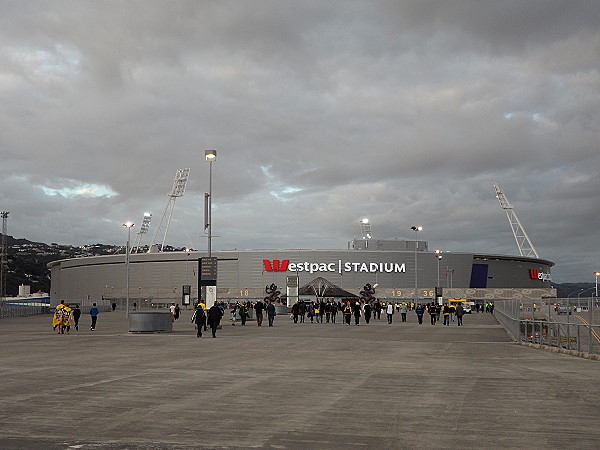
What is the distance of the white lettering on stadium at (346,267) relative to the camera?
132m

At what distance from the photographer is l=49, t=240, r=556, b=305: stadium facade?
434 feet

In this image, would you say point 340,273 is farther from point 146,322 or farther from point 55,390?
point 55,390

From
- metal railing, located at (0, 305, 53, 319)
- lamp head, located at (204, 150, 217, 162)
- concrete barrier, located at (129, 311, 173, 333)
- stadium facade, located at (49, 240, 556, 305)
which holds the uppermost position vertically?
lamp head, located at (204, 150, 217, 162)

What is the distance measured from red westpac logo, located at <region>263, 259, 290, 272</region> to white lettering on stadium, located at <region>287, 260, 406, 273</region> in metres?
0.94

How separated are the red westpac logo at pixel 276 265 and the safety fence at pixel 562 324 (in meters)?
106

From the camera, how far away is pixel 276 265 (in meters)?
132

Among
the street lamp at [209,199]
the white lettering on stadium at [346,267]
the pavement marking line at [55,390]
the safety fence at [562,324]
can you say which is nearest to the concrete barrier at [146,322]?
the street lamp at [209,199]

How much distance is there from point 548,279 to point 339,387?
534 ft

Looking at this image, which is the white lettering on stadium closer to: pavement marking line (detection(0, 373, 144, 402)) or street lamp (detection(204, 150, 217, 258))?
street lamp (detection(204, 150, 217, 258))

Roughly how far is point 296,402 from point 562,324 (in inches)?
559

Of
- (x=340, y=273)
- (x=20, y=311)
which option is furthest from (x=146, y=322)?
(x=340, y=273)

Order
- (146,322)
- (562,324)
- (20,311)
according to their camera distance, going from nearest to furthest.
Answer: (562,324), (146,322), (20,311)

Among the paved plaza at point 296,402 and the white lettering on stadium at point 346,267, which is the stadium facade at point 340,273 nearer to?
the white lettering on stadium at point 346,267

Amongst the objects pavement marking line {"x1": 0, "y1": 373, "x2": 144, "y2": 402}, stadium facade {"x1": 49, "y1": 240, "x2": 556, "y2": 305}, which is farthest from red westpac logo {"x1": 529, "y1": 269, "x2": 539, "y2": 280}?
pavement marking line {"x1": 0, "y1": 373, "x2": 144, "y2": 402}
